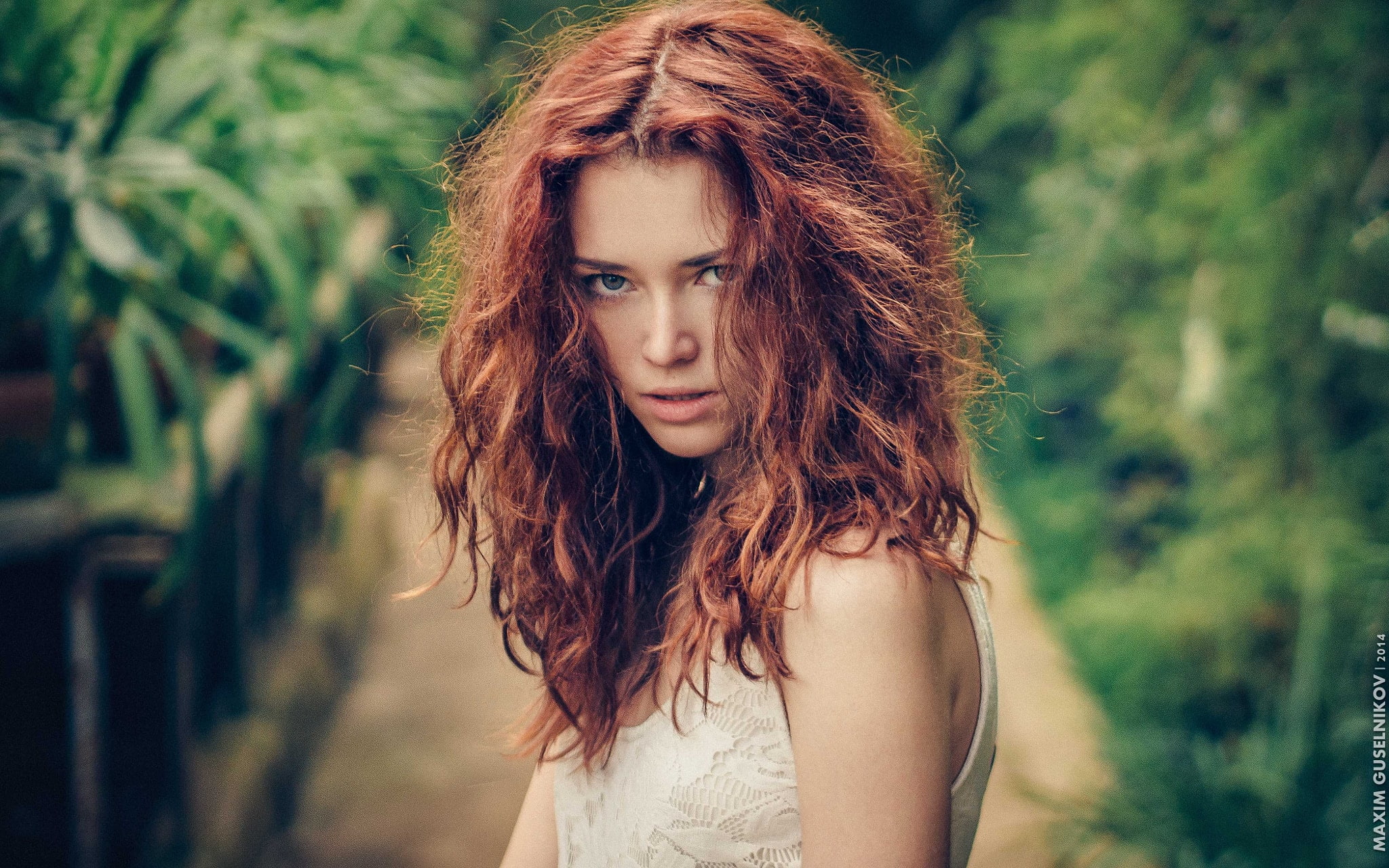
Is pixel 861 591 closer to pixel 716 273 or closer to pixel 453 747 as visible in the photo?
pixel 716 273

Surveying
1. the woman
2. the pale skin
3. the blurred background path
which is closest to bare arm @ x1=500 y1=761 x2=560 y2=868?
the woman

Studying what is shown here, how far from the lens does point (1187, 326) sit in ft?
7.55

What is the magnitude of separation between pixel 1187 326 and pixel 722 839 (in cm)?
189

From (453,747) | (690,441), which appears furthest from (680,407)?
(453,747)

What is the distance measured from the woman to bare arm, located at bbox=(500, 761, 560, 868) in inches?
1.9

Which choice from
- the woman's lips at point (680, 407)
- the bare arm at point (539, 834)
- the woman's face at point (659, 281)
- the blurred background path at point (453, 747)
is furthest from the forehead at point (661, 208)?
the blurred background path at point (453, 747)

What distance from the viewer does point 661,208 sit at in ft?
2.73

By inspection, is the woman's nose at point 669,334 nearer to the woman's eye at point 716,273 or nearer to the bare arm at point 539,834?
the woman's eye at point 716,273

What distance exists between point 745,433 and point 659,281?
6.2 inches

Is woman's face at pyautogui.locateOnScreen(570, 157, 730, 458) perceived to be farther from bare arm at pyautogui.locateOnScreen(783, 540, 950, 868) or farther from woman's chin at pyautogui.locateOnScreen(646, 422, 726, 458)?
bare arm at pyautogui.locateOnScreen(783, 540, 950, 868)

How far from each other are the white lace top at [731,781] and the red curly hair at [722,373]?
4 centimetres

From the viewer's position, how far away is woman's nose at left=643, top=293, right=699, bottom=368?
85cm

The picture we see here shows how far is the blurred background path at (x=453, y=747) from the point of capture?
6.61 ft

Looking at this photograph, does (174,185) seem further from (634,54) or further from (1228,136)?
(1228,136)
